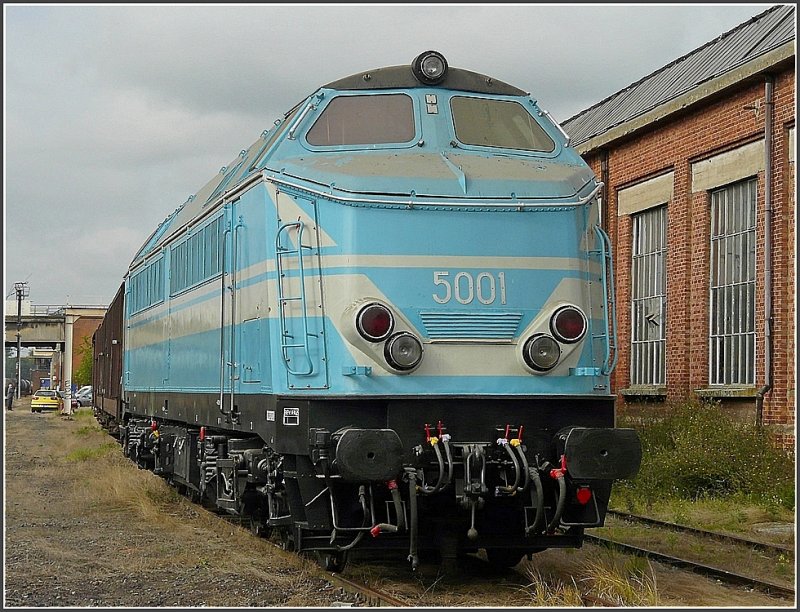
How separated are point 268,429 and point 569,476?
7.76 feet

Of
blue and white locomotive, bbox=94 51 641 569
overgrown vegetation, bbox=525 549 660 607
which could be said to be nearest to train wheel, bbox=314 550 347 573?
blue and white locomotive, bbox=94 51 641 569

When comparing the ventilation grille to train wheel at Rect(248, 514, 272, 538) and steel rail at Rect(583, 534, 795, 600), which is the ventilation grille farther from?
train wheel at Rect(248, 514, 272, 538)

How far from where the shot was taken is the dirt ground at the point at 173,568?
920 cm

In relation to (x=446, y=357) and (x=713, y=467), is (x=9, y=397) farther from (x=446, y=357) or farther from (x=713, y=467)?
(x=446, y=357)

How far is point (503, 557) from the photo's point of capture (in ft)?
33.5

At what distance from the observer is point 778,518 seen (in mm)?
13875

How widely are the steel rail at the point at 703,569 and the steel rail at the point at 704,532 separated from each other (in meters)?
1.16

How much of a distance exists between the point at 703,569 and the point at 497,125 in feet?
14.4

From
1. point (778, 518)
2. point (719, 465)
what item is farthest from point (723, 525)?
point (719, 465)

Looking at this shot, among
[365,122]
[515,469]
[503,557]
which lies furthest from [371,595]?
[365,122]

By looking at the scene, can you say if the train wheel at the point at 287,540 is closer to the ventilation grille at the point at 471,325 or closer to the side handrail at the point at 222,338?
the side handrail at the point at 222,338

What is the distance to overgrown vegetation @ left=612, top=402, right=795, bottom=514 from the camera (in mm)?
14992

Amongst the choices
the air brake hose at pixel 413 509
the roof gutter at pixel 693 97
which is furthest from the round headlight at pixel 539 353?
the roof gutter at pixel 693 97

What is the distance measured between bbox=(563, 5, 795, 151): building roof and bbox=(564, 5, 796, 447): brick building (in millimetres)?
45
